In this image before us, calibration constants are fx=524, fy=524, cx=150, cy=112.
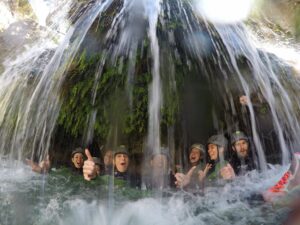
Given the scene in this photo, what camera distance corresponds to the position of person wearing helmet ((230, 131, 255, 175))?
14.9ft

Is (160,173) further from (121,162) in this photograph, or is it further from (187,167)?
(121,162)

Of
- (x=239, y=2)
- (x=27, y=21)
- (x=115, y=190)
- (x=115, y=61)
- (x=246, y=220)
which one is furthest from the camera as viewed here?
(x=27, y=21)

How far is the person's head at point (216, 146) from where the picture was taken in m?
4.60

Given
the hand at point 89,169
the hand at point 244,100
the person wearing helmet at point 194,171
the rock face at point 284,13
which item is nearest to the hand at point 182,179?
the person wearing helmet at point 194,171

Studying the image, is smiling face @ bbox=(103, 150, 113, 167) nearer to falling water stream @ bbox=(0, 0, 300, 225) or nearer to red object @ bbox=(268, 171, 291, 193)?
falling water stream @ bbox=(0, 0, 300, 225)

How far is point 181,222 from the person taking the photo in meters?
4.27

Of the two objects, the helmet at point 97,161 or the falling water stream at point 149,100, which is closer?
the falling water stream at point 149,100

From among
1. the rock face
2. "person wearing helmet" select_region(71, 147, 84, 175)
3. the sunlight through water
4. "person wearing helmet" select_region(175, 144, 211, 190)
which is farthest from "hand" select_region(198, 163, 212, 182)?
the rock face

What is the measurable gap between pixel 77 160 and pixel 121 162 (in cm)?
42

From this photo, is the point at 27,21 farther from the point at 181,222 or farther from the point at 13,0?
the point at 181,222

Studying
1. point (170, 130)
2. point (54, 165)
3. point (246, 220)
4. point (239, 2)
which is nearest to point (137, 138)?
point (170, 130)

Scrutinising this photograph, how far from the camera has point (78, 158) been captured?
4.73 metres

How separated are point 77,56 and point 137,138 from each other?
3.64 ft

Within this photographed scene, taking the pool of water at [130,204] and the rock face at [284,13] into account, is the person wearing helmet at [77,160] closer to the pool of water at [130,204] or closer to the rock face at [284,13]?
the pool of water at [130,204]
